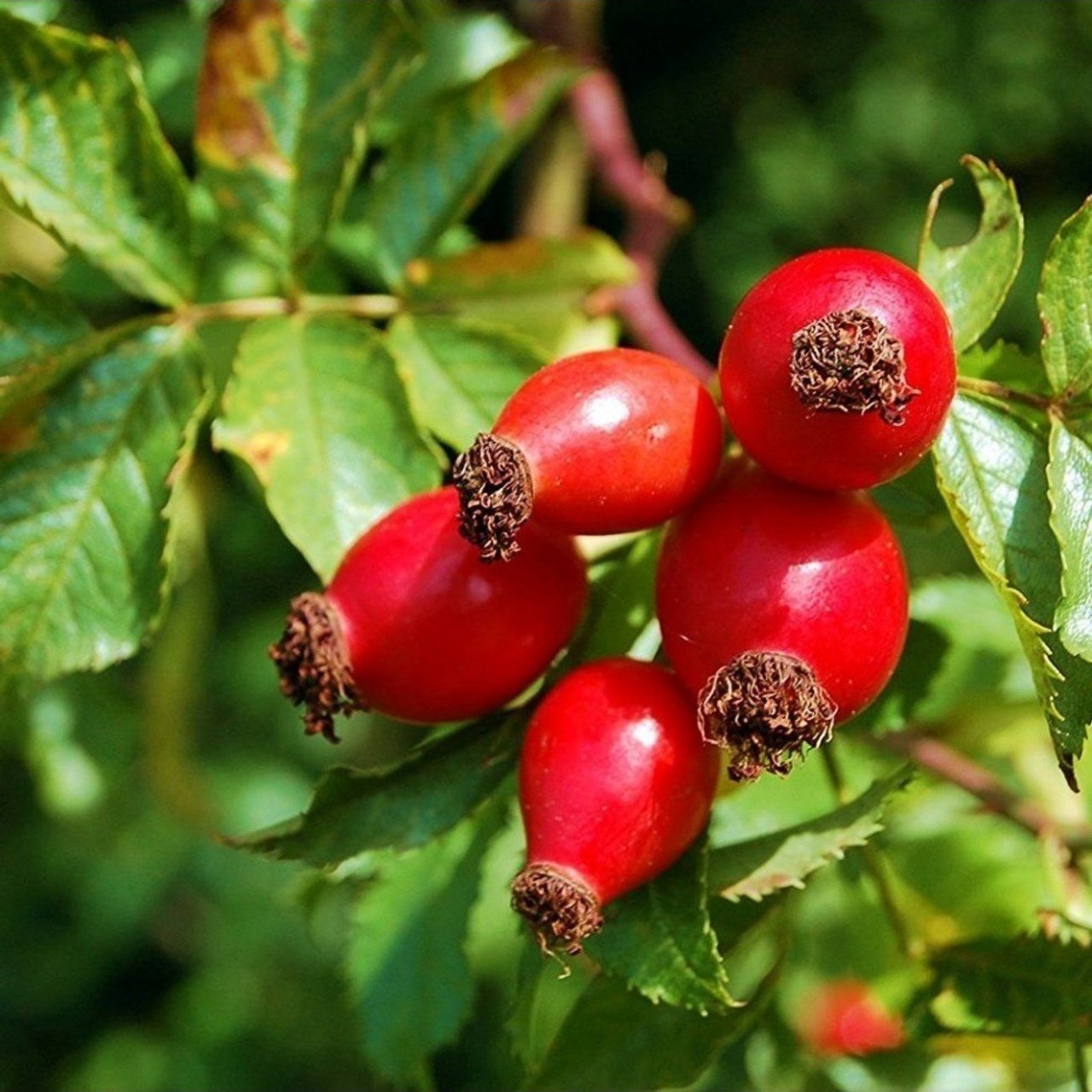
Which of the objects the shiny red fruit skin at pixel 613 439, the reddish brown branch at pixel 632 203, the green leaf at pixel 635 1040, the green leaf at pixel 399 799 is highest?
the shiny red fruit skin at pixel 613 439

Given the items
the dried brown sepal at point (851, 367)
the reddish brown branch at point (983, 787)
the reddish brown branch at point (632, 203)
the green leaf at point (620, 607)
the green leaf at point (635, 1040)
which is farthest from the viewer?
the reddish brown branch at point (632, 203)

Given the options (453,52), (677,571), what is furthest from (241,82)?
(677,571)

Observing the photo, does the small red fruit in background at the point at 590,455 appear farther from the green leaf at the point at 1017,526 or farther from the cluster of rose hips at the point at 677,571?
the green leaf at the point at 1017,526

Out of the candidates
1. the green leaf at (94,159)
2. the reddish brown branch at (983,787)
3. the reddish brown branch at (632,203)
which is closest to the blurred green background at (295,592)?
the reddish brown branch at (632,203)

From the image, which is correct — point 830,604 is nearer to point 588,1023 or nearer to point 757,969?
point 588,1023

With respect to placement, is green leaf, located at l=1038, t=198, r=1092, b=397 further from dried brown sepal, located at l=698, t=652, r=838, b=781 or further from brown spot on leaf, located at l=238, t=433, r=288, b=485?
brown spot on leaf, located at l=238, t=433, r=288, b=485

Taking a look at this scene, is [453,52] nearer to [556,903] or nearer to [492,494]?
[492,494]

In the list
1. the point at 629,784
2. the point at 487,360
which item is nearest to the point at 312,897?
the point at 487,360
